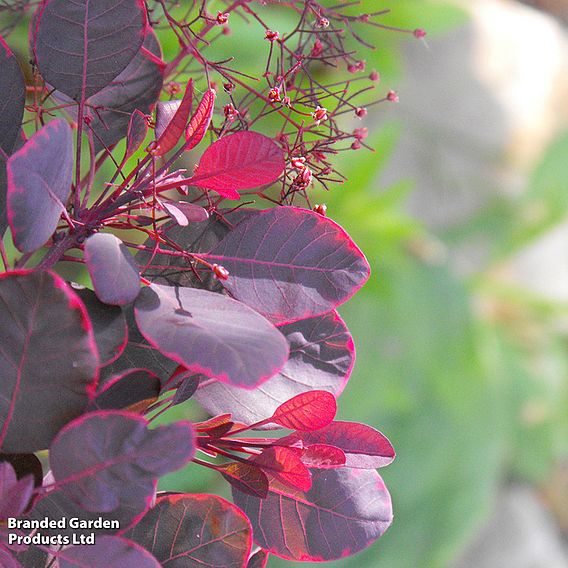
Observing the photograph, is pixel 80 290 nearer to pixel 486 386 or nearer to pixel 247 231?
pixel 247 231

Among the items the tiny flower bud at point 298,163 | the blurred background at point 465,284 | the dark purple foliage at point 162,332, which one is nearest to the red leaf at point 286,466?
the dark purple foliage at point 162,332

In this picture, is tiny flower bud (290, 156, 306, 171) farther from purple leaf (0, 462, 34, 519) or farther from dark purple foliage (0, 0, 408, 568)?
purple leaf (0, 462, 34, 519)

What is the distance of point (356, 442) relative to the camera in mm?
284

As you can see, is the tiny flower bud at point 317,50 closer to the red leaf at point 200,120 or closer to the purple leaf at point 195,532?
the red leaf at point 200,120

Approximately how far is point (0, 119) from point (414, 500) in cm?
152

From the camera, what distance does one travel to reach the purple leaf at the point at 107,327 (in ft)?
0.82

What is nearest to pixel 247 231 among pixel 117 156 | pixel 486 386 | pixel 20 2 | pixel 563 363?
pixel 20 2

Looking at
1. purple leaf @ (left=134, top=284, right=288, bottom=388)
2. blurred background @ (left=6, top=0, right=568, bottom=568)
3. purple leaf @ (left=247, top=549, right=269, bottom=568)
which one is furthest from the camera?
blurred background @ (left=6, top=0, right=568, bottom=568)

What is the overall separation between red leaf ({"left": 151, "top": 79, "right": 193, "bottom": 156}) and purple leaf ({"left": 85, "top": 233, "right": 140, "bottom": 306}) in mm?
39

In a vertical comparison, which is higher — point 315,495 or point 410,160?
point 315,495

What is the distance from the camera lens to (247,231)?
29 centimetres

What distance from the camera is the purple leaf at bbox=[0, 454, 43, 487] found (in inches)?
10.8

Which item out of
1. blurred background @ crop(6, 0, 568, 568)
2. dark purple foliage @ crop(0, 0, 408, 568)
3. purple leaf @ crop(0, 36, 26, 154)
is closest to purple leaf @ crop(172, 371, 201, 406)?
dark purple foliage @ crop(0, 0, 408, 568)

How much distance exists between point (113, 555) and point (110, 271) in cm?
10
